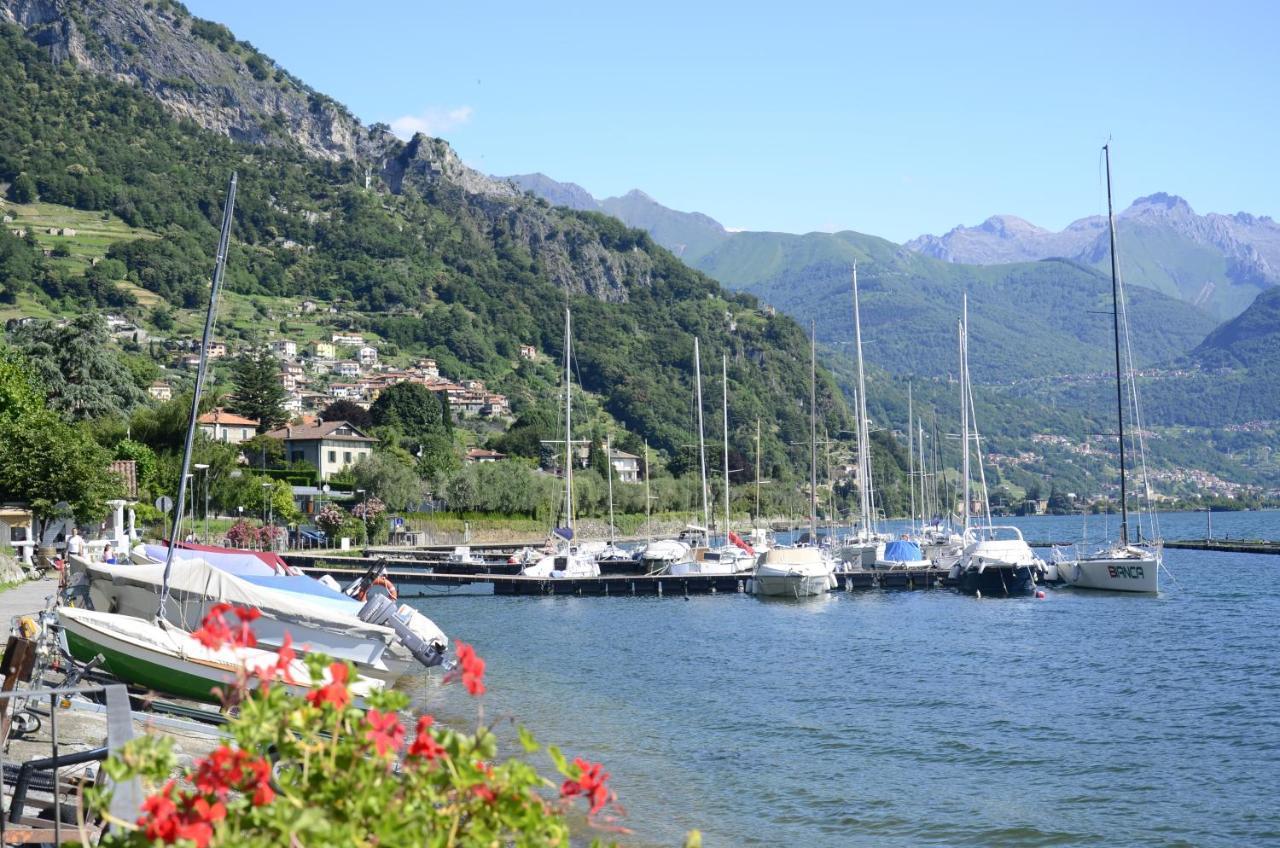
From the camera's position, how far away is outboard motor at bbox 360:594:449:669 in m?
24.7

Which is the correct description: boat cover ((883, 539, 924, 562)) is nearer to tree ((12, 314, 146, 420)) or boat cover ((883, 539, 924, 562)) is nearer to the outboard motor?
the outboard motor

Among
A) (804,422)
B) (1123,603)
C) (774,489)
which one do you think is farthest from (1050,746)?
(804,422)

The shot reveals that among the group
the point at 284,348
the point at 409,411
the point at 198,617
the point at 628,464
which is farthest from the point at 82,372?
the point at 284,348

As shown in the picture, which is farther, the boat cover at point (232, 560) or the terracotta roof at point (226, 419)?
the terracotta roof at point (226, 419)

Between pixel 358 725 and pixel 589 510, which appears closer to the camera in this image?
pixel 358 725

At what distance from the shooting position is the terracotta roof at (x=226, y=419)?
322 feet

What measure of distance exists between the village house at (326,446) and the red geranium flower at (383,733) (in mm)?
98793

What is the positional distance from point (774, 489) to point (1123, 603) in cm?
8805

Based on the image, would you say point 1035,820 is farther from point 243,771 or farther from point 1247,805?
point 243,771

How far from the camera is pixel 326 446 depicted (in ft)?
341

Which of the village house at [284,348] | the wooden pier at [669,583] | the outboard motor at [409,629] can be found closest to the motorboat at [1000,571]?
the wooden pier at [669,583]

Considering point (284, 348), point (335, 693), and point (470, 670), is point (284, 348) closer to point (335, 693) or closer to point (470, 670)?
point (335, 693)

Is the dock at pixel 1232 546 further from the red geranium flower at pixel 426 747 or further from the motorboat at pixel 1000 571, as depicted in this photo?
the red geranium flower at pixel 426 747

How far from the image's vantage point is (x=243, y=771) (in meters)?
4.41
